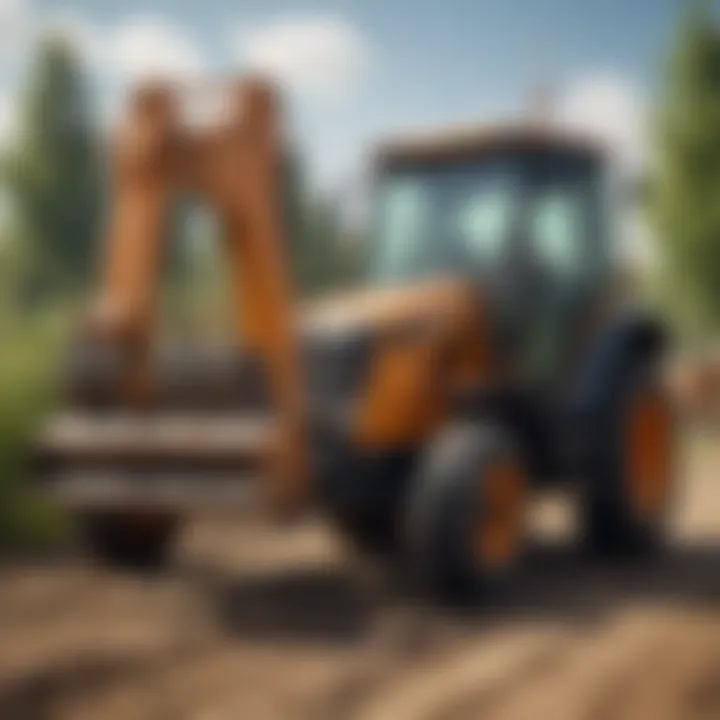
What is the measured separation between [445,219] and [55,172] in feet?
33.0

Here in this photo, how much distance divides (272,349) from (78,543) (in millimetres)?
1502

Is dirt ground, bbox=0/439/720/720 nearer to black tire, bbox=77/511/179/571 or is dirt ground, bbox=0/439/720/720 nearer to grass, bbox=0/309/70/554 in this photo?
black tire, bbox=77/511/179/571

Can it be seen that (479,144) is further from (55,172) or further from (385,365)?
(55,172)

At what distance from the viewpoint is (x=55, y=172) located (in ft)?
45.4

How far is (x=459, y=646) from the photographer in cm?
354

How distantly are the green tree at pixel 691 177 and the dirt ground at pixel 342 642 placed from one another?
4.61 metres

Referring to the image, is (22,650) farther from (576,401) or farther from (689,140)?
(689,140)

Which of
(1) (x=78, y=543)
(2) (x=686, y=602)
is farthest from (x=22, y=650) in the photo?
(2) (x=686, y=602)

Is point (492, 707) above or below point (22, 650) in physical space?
below

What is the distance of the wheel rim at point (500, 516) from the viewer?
161 inches

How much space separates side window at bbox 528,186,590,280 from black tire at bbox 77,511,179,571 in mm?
1617

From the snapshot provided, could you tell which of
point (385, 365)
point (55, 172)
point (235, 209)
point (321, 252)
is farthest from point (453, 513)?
point (55, 172)

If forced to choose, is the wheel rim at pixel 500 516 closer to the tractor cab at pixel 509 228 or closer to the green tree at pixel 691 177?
the tractor cab at pixel 509 228

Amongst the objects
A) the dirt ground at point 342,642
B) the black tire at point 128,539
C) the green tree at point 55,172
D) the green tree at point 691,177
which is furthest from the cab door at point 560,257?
the green tree at point 55,172
